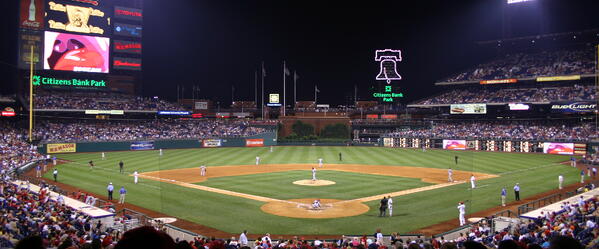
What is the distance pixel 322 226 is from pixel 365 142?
191 ft

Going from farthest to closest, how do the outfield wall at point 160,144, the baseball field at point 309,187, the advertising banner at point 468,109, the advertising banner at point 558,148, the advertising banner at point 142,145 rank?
the advertising banner at point 468,109 → the advertising banner at point 142,145 → the advertising banner at point 558,148 → the outfield wall at point 160,144 → the baseball field at point 309,187

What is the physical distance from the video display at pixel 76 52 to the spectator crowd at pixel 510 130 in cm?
4855

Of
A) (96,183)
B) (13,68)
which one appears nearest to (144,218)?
(96,183)

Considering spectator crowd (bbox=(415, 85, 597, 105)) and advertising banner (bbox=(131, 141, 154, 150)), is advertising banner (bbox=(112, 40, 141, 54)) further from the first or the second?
spectator crowd (bbox=(415, 85, 597, 105))

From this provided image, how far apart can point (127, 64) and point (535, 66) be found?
2565 inches

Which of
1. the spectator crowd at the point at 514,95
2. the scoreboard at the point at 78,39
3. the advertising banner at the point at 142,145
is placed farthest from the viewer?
the advertising banner at the point at 142,145

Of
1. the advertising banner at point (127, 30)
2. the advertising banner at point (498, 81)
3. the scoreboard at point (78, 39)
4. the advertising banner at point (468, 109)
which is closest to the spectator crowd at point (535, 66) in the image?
the advertising banner at point (498, 81)

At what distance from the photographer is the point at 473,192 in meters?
29.4

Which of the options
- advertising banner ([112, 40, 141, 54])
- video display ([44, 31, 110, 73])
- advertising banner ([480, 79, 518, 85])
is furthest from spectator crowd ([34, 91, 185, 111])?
advertising banner ([480, 79, 518, 85])

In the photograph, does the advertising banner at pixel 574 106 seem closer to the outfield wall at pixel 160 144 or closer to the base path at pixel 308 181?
the base path at pixel 308 181

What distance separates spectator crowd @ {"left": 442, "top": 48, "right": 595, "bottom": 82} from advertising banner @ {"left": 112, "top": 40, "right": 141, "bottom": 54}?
5438 centimetres

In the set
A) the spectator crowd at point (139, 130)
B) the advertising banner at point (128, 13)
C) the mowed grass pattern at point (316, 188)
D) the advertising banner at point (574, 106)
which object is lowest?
the mowed grass pattern at point (316, 188)

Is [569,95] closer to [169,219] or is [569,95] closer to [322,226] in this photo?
[322,226]

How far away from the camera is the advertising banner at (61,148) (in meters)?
52.6
